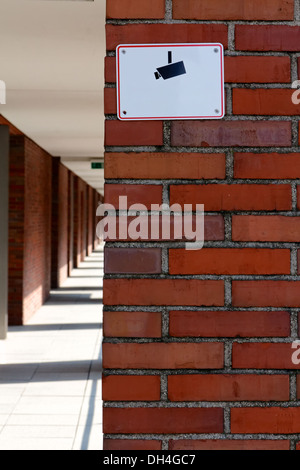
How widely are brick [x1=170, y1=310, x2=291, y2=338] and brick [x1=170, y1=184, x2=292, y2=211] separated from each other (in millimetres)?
280

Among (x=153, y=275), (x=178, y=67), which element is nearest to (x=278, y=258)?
(x=153, y=275)

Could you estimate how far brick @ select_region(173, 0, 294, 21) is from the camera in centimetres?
173

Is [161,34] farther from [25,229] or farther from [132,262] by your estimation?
[25,229]

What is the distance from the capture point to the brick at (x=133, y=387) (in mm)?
1725

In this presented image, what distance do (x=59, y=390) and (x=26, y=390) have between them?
0.34 metres

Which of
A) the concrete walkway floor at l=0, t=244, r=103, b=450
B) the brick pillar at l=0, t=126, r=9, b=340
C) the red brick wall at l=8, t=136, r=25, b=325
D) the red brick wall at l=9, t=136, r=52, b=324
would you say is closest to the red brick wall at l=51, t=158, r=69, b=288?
the red brick wall at l=9, t=136, r=52, b=324

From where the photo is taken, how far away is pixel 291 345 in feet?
5.71

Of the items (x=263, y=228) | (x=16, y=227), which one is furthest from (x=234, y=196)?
(x=16, y=227)

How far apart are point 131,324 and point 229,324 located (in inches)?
10.2

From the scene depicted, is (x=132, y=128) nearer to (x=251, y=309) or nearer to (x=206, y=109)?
(x=206, y=109)

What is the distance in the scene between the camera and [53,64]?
5.75 m

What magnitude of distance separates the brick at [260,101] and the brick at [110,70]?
0.32 m

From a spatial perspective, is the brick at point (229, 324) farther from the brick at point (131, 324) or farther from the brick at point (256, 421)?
the brick at point (256, 421)

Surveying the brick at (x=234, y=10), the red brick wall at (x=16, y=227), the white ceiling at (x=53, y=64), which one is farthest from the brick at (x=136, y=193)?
the red brick wall at (x=16, y=227)
